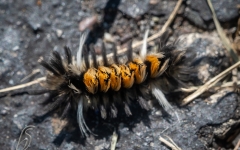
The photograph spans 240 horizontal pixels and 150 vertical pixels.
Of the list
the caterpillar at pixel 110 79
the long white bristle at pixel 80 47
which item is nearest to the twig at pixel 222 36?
the caterpillar at pixel 110 79

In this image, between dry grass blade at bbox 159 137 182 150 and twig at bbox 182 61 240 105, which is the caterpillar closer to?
twig at bbox 182 61 240 105

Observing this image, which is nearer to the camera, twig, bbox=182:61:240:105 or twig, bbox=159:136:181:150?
twig, bbox=159:136:181:150

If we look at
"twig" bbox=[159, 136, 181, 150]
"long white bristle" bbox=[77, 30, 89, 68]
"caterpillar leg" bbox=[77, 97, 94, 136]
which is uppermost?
"long white bristle" bbox=[77, 30, 89, 68]

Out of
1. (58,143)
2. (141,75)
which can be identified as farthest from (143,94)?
(58,143)

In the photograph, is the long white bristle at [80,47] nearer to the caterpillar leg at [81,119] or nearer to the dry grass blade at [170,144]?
the caterpillar leg at [81,119]

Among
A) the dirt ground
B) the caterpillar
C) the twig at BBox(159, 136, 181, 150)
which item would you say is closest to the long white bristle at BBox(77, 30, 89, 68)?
the caterpillar

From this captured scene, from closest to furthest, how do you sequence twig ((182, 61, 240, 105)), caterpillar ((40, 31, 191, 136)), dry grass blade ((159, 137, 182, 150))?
caterpillar ((40, 31, 191, 136)), dry grass blade ((159, 137, 182, 150)), twig ((182, 61, 240, 105))

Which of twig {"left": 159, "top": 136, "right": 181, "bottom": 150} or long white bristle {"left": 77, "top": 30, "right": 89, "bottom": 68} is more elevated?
long white bristle {"left": 77, "top": 30, "right": 89, "bottom": 68}
